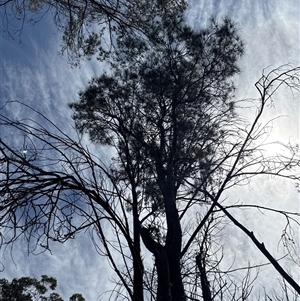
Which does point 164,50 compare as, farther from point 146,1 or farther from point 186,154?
point 186,154

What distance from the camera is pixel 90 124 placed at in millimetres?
5777

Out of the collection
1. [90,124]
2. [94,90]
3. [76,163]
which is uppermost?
[94,90]

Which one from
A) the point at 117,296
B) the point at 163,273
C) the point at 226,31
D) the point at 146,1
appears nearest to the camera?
the point at 163,273

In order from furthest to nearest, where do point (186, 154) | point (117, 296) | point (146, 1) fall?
1. point (186, 154)
2. point (146, 1)
3. point (117, 296)

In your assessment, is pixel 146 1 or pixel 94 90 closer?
pixel 146 1

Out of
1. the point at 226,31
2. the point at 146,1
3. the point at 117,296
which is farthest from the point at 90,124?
the point at 117,296

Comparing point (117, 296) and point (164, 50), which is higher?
point (164, 50)

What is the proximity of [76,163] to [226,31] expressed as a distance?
504 cm

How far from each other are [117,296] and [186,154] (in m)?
2.73

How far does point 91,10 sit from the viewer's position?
383cm

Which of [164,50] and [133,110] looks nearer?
[133,110]

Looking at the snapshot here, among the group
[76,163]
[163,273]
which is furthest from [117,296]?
[76,163]

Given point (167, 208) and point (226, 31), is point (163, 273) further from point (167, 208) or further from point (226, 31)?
point (226, 31)


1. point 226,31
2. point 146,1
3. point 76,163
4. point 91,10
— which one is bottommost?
point 76,163
